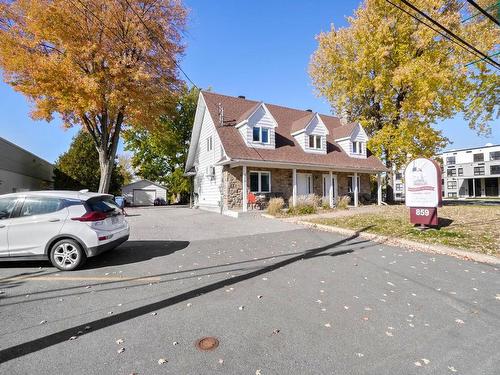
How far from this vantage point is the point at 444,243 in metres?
8.14

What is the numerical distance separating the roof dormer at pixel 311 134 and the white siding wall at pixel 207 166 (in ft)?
20.9

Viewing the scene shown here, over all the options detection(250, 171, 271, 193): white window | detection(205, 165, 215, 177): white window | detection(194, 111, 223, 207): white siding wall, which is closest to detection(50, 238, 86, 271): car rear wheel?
detection(194, 111, 223, 207): white siding wall

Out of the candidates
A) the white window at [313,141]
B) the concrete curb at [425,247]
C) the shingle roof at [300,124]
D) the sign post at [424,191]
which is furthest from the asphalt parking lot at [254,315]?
the shingle roof at [300,124]

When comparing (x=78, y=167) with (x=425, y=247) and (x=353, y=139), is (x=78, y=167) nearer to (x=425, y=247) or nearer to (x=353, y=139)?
(x=353, y=139)

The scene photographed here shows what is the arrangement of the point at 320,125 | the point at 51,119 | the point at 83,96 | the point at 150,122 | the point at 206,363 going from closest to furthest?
the point at 206,363 → the point at 83,96 → the point at 51,119 → the point at 150,122 → the point at 320,125

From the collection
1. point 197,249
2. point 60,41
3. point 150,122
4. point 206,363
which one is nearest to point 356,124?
point 150,122

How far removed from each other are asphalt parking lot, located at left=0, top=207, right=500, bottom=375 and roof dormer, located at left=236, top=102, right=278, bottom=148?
1286 cm

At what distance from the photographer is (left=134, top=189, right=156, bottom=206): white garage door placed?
1661 inches

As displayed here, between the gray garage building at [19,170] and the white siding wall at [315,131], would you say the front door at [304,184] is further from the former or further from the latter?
the gray garage building at [19,170]

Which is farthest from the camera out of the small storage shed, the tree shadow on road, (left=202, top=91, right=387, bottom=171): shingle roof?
the small storage shed

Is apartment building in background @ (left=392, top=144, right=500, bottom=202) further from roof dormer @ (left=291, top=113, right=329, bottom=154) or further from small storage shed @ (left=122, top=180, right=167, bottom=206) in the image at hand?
small storage shed @ (left=122, top=180, right=167, bottom=206)

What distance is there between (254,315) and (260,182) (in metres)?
15.3

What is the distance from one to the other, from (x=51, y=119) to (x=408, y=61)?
82.0 feet

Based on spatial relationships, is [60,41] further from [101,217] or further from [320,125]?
[320,125]
